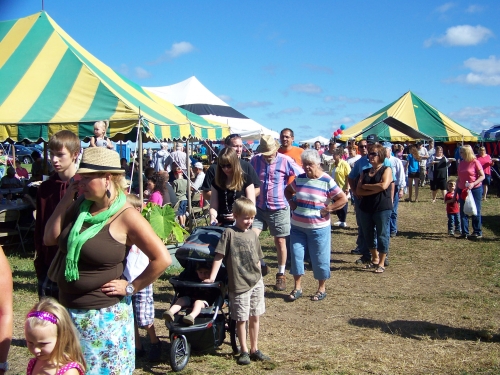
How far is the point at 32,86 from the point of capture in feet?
29.6

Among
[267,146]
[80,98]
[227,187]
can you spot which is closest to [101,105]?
[80,98]

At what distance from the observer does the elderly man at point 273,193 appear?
6703mm

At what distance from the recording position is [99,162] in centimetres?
280

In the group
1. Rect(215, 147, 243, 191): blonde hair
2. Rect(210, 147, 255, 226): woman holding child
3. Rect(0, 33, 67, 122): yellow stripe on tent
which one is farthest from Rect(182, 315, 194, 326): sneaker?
Rect(0, 33, 67, 122): yellow stripe on tent

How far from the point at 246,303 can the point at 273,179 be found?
2.49m

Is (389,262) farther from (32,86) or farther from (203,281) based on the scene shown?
(32,86)

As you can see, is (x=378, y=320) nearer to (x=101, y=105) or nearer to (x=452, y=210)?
(x=101, y=105)

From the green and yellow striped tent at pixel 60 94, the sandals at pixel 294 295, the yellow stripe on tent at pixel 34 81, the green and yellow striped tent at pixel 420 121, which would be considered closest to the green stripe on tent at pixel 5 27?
the green and yellow striped tent at pixel 60 94

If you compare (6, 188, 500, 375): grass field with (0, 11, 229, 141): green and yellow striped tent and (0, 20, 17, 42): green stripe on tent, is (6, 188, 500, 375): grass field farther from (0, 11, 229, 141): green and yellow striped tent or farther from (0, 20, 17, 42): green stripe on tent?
(0, 20, 17, 42): green stripe on tent

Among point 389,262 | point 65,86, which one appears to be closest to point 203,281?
point 389,262

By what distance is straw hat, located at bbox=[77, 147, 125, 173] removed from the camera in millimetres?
2764

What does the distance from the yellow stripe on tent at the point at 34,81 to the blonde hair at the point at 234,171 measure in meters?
4.33

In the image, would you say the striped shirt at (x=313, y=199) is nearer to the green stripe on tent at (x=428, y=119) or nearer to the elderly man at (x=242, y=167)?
the elderly man at (x=242, y=167)

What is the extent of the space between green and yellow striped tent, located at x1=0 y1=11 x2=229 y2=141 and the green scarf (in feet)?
18.6
